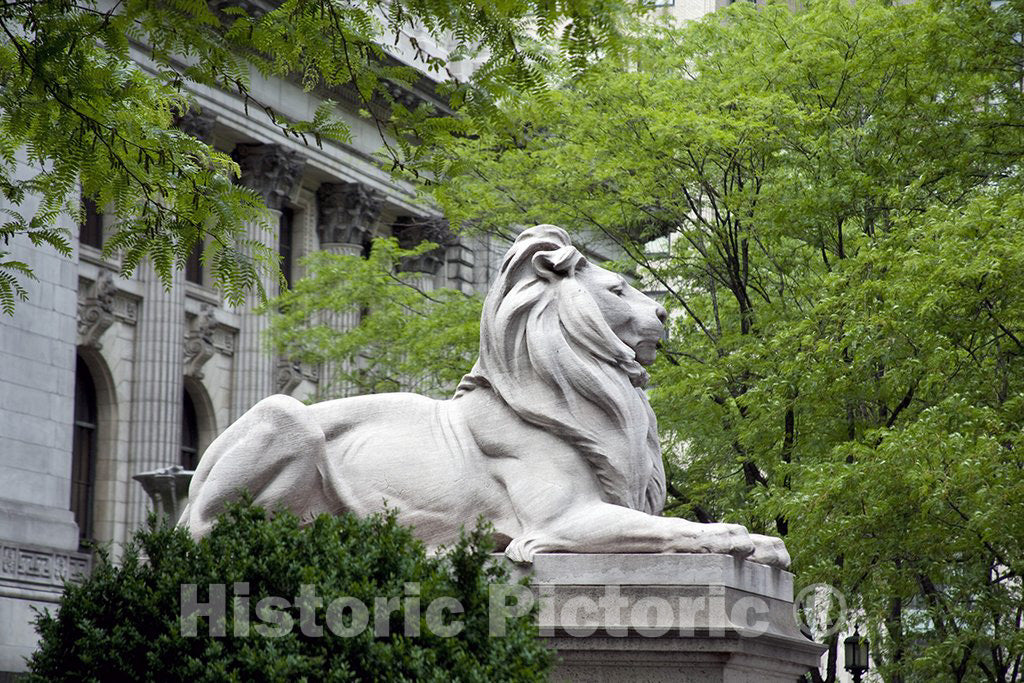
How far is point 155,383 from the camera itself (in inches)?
1393

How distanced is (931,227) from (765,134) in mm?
5608

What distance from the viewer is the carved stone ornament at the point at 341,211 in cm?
4341

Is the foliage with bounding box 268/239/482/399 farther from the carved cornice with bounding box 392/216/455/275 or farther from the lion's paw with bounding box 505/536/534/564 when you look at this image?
the lion's paw with bounding box 505/536/534/564

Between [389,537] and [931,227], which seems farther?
[931,227]

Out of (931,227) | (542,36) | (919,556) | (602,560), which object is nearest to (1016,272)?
(931,227)

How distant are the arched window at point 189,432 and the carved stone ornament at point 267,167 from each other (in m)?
5.11

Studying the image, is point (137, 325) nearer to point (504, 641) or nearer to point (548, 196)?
point (548, 196)

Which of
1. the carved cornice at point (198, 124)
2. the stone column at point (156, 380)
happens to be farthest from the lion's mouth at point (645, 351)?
the carved cornice at point (198, 124)

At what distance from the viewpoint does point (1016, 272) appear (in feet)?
56.2

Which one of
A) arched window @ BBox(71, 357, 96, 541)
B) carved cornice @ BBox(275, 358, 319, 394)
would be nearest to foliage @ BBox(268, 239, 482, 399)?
arched window @ BBox(71, 357, 96, 541)

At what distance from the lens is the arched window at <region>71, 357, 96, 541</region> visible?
34.4m

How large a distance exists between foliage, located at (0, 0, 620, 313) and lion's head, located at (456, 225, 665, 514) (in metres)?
1.60

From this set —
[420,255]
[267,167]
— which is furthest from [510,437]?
[420,255]

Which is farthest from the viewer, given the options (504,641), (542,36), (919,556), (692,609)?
(919,556)
